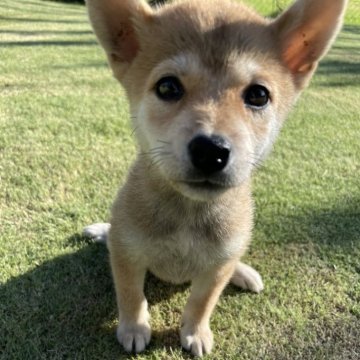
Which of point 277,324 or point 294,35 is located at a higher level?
point 294,35

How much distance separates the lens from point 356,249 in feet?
11.1

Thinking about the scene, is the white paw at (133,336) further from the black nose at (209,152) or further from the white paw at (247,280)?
the black nose at (209,152)

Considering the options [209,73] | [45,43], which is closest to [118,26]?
[209,73]

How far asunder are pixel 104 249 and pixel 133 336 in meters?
0.79

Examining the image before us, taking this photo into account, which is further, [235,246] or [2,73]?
[2,73]

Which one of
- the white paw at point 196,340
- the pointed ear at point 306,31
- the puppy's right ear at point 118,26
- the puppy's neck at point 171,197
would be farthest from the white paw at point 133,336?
the pointed ear at point 306,31

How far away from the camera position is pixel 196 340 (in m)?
2.53

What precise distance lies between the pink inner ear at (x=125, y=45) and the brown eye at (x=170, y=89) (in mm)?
382

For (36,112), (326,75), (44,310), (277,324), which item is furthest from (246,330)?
(326,75)

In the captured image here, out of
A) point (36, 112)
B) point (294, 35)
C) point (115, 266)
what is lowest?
point (36, 112)

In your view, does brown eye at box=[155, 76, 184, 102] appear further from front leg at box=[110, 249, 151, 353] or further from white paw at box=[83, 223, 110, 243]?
white paw at box=[83, 223, 110, 243]

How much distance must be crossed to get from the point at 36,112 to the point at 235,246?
3.21 meters

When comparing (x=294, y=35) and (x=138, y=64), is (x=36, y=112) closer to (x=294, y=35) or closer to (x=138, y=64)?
(x=138, y=64)

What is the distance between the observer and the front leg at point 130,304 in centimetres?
248
